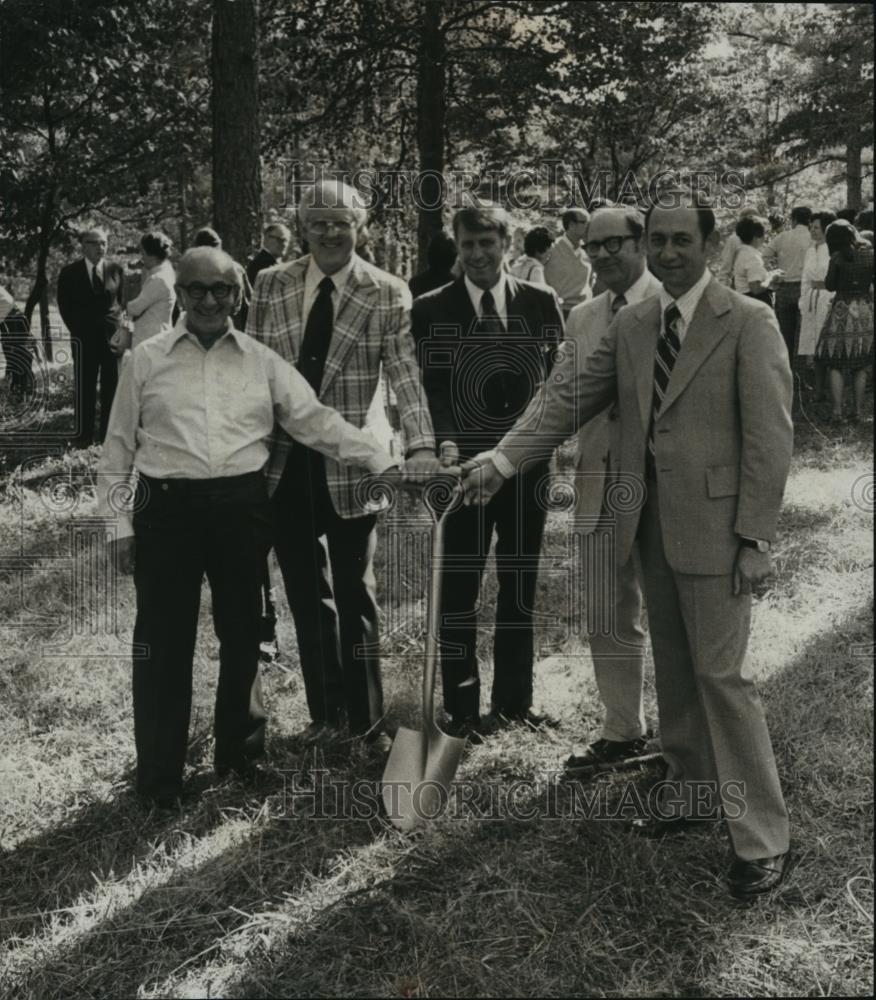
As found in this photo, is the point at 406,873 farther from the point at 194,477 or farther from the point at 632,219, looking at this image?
the point at 632,219

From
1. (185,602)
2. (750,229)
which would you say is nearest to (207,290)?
(185,602)

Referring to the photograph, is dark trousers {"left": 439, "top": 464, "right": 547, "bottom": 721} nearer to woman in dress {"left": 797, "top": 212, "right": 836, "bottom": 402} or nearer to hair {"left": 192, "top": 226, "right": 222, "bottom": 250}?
hair {"left": 192, "top": 226, "right": 222, "bottom": 250}

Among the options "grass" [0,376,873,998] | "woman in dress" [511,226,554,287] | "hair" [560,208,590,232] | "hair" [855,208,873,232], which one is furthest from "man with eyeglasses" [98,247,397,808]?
"hair" [855,208,873,232]

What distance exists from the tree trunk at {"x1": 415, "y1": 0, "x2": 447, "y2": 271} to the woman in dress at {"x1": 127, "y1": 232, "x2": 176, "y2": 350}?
3.77 metres

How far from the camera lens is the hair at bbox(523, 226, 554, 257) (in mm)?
9711

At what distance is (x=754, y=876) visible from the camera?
3.32 meters

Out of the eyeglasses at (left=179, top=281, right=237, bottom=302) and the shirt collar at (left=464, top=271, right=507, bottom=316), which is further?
the shirt collar at (left=464, top=271, right=507, bottom=316)

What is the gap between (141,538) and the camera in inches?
152

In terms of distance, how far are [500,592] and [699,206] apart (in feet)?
6.01

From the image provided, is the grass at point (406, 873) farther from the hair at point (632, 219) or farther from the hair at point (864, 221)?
the hair at point (864, 221)

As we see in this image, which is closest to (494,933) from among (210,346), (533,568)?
(533,568)

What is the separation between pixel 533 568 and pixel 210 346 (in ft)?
4.99

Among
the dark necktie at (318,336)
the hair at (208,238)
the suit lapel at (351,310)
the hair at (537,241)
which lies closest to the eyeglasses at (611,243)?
the suit lapel at (351,310)

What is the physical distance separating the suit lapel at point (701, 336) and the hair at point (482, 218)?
1.08m
